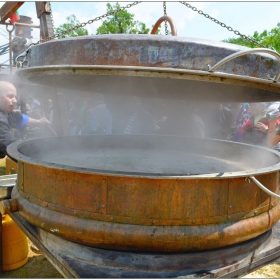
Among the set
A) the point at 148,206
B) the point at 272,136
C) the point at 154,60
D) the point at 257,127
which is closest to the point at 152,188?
the point at 148,206

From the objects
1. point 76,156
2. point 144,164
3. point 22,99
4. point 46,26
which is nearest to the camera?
point 144,164

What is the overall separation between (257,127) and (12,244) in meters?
3.84

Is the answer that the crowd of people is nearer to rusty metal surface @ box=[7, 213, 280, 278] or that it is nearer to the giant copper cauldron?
the giant copper cauldron

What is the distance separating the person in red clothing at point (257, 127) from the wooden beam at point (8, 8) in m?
4.17

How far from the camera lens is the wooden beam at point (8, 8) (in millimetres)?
4637

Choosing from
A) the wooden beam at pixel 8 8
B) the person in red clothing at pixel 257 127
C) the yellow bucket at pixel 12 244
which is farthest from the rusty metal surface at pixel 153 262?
the wooden beam at pixel 8 8

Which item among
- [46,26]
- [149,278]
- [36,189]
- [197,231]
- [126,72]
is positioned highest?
[46,26]

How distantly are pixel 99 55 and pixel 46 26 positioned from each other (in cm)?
335

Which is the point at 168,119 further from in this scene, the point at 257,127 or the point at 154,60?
the point at 154,60

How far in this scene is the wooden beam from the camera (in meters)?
4.64

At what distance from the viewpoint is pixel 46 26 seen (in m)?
4.56

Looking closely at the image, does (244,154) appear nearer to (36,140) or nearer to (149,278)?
(149,278)

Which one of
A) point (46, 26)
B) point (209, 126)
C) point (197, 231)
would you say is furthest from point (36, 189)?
point (209, 126)

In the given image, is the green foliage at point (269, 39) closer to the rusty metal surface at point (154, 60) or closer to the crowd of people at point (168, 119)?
the crowd of people at point (168, 119)
